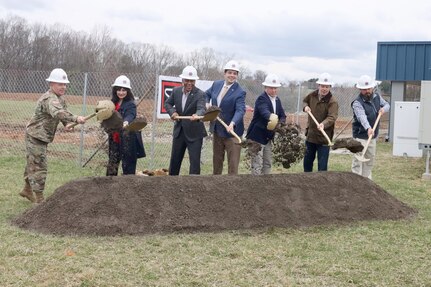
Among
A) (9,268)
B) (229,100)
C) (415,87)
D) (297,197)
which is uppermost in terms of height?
(415,87)

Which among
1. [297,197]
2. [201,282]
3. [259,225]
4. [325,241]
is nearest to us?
[201,282]

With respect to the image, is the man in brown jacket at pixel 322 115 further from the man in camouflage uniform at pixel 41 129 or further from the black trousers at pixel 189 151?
the man in camouflage uniform at pixel 41 129

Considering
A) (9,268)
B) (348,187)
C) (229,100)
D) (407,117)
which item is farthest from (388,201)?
(407,117)

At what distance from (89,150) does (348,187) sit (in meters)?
8.80

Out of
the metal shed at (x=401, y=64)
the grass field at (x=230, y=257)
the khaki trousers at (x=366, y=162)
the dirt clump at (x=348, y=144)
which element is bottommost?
the grass field at (x=230, y=257)

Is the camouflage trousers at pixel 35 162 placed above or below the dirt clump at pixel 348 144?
below

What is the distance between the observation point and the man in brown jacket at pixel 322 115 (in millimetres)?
8852

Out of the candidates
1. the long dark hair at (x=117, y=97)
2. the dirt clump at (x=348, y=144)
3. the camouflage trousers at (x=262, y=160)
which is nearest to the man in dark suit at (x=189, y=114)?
the long dark hair at (x=117, y=97)

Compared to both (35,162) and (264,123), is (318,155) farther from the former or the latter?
(35,162)

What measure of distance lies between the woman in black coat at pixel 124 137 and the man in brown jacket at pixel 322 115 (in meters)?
2.51

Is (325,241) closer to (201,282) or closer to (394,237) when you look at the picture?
(394,237)

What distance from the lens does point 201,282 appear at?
4.93m

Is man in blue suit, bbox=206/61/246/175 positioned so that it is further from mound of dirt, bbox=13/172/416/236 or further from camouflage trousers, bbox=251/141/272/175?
mound of dirt, bbox=13/172/416/236

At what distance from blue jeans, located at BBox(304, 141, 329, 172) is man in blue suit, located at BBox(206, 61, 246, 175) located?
1.28 m
